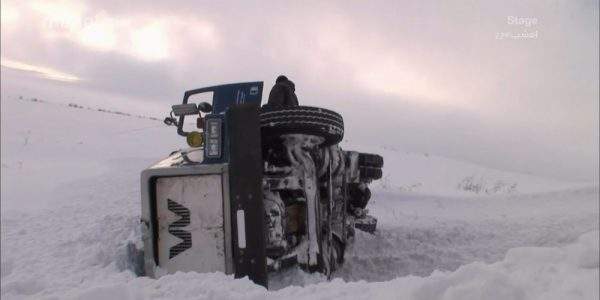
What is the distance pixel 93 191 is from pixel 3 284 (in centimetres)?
398

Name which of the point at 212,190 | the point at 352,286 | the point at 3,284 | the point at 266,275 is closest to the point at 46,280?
the point at 3,284

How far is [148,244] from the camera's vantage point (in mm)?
3281

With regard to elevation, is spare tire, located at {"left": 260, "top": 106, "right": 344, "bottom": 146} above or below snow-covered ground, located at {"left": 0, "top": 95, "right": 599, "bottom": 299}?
above

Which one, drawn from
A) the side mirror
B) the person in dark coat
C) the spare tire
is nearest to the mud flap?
the spare tire

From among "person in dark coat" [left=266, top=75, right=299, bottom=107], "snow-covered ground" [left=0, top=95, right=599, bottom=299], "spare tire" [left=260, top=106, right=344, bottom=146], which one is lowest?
"snow-covered ground" [left=0, top=95, right=599, bottom=299]

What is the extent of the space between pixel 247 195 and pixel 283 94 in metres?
1.88

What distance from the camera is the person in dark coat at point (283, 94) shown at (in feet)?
15.5

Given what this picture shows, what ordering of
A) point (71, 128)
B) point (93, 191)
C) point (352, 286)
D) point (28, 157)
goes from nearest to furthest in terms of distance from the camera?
point (352, 286), point (93, 191), point (28, 157), point (71, 128)

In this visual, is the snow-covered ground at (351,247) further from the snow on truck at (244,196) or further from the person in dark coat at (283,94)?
the person in dark coat at (283,94)

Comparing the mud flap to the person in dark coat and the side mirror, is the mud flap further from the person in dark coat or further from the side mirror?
the person in dark coat

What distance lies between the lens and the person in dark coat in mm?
4734

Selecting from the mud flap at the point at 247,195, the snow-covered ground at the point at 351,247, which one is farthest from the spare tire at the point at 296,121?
the snow-covered ground at the point at 351,247

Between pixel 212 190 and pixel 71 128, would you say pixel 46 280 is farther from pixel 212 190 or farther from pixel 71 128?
pixel 71 128

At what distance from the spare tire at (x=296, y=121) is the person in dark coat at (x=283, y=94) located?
1.31 m
